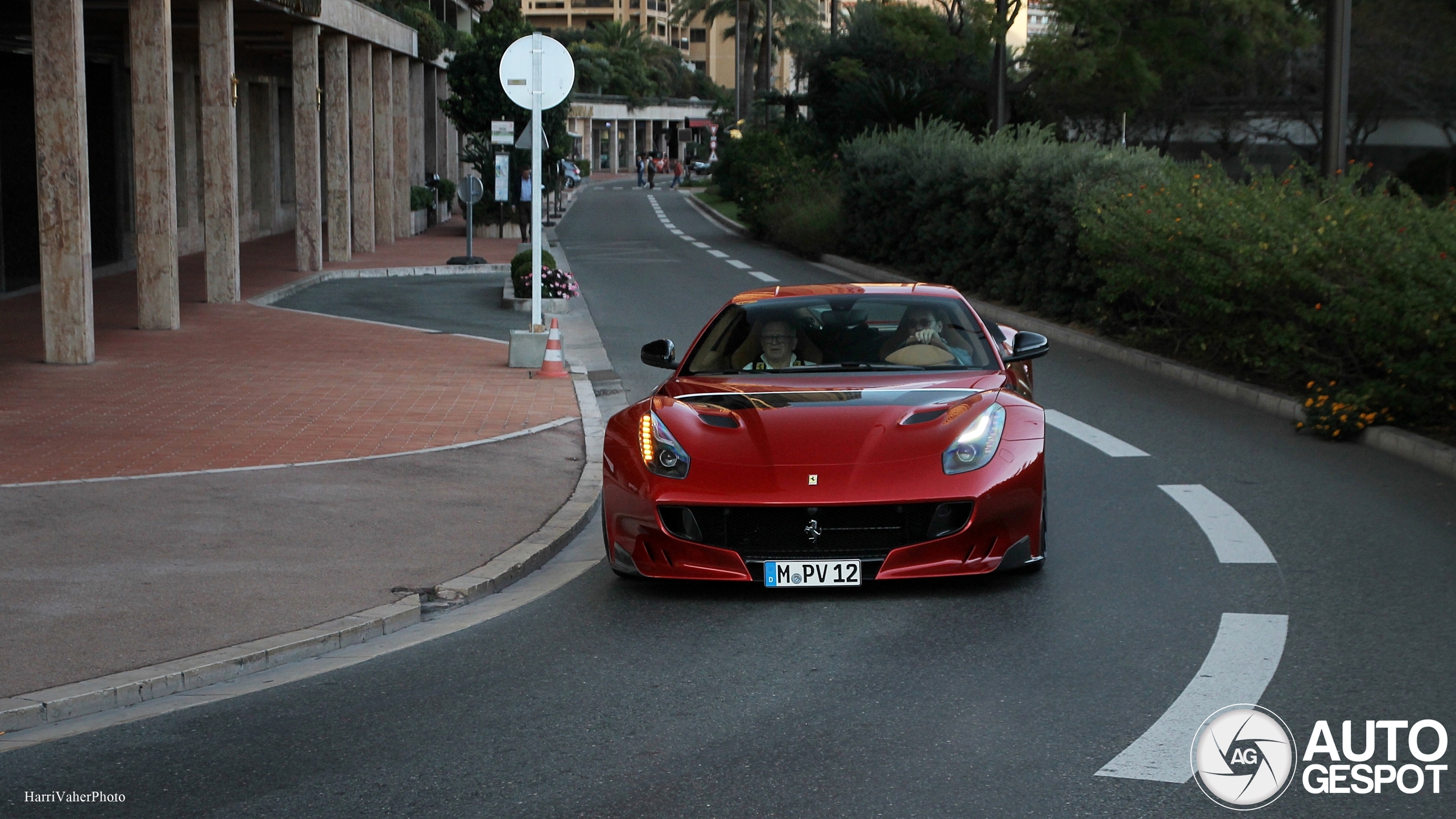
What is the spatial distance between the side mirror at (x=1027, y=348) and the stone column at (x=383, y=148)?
88.4 feet

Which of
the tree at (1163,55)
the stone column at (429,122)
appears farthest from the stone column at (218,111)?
the stone column at (429,122)

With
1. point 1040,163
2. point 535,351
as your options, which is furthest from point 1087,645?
point 1040,163

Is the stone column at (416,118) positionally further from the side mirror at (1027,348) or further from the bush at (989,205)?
the side mirror at (1027,348)

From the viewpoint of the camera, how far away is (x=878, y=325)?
7.79 meters

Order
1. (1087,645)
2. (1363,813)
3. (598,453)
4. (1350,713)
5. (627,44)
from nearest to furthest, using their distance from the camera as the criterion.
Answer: (1363,813) < (1350,713) < (1087,645) < (598,453) < (627,44)

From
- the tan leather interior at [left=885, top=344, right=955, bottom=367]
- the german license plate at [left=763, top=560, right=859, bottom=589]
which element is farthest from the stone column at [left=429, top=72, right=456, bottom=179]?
the german license plate at [left=763, top=560, right=859, bottom=589]

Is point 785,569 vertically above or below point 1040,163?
below

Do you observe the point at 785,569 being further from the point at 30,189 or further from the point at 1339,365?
the point at 30,189

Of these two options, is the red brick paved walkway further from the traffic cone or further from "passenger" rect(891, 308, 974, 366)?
→ "passenger" rect(891, 308, 974, 366)

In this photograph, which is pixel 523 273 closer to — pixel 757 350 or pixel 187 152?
pixel 187 152

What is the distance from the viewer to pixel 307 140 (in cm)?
Result: 2495

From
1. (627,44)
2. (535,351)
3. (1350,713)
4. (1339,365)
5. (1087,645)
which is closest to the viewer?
(1350,713)

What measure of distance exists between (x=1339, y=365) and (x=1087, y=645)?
6794mm

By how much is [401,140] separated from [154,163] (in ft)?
62.9
